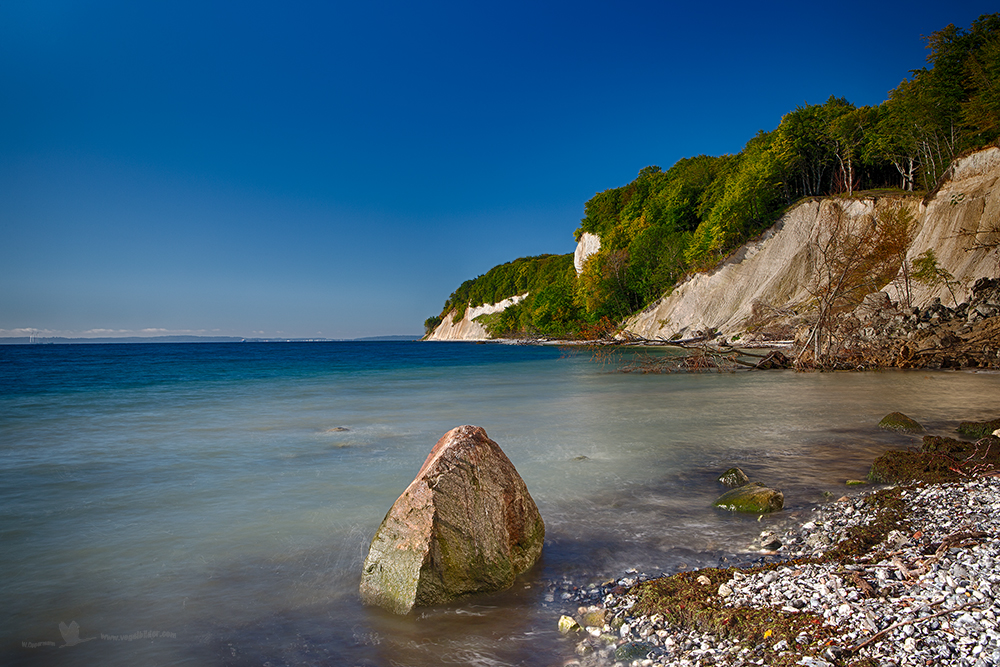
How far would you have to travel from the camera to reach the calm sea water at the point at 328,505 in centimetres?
333

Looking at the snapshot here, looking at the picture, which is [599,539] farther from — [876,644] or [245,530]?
[245,530]

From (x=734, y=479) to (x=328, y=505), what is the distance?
4.71 metres

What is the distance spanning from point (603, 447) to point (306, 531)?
5.15 metres

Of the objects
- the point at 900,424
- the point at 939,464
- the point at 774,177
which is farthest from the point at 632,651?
the point at 774,177

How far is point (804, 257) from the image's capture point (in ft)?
113

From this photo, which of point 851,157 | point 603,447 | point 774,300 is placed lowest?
point 603,447

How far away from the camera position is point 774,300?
3456 centimetres

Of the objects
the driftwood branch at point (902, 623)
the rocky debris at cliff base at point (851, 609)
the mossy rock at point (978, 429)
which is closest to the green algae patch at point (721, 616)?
the rocky debris at cliff base at point (851, 609)

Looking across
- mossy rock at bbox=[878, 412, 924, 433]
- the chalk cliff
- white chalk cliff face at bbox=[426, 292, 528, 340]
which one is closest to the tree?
the chalk cliff

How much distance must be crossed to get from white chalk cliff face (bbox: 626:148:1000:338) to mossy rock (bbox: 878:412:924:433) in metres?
18.2

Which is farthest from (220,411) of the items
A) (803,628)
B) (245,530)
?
(803,628)

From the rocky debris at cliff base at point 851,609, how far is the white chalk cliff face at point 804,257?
2502cm

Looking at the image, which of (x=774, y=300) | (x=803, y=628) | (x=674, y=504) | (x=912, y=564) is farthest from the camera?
(x=774, y=300)

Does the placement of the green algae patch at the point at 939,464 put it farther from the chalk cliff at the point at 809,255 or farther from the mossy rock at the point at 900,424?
the chalk cliff at the point at 809,255
